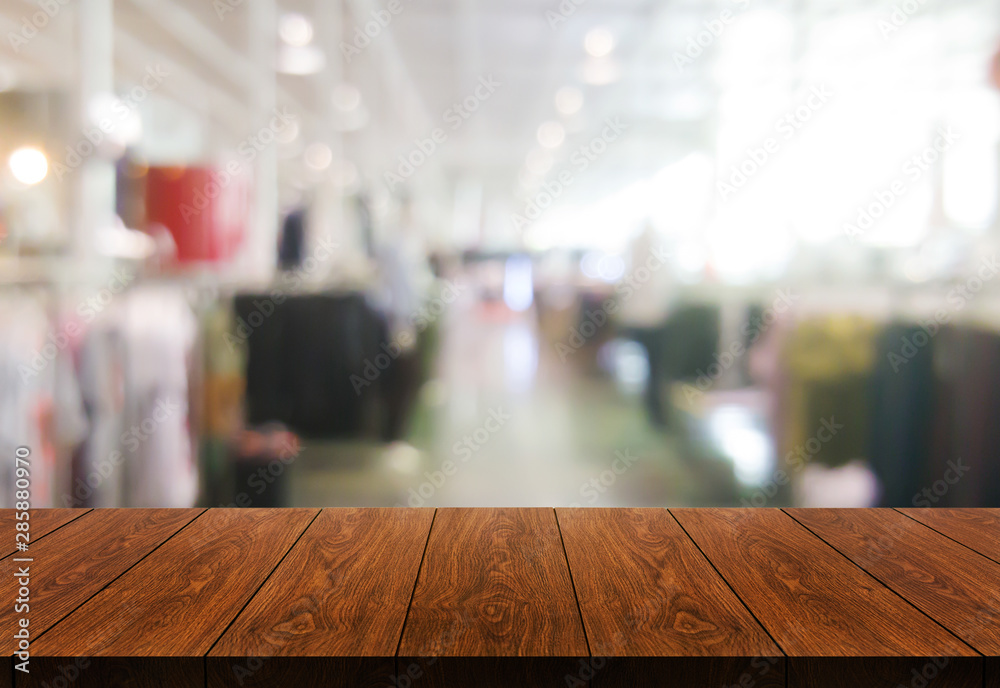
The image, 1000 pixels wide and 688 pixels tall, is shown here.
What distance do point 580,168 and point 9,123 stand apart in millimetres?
1679

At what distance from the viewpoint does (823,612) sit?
99 centimetres

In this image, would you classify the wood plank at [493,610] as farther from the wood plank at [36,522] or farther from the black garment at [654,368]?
the black garment at [654,368]

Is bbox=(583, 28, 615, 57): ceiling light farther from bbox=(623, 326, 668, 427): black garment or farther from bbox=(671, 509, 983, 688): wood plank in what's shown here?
bbox=(671, 509, 983, 688): wood plank

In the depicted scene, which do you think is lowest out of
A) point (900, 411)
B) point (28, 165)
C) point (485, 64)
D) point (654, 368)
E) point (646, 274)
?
point (900, 411)

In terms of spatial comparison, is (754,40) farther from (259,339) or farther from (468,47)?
(259,339)

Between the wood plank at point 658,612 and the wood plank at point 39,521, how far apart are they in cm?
89

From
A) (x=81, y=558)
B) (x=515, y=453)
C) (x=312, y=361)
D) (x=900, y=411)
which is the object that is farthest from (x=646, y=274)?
(x=81, y=558)

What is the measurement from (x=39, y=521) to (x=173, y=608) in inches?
21.1

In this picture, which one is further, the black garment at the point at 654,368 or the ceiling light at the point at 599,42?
the black garment at the point at 654,368

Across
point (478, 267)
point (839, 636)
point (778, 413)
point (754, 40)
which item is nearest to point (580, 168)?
point (478, 267)

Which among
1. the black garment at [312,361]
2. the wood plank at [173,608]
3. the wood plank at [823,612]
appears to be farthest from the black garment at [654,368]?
the wood plank at [173,608]

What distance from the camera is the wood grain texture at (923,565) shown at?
98 cm

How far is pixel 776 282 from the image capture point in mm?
2352

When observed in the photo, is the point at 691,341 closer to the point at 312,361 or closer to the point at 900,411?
the point at 900,411
